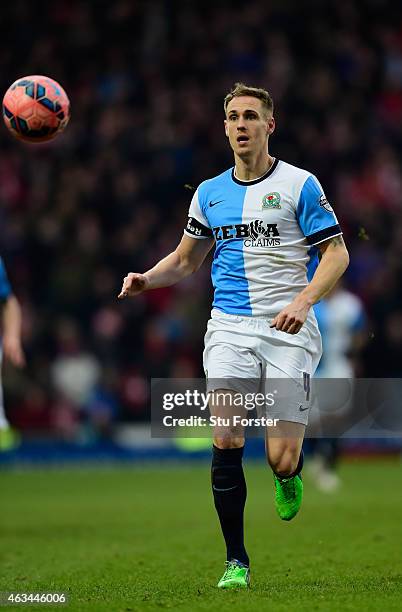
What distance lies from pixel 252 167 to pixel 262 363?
3.56ft

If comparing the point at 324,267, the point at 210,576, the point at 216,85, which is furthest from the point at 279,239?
the point at 216,85

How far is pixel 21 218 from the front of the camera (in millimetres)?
19141

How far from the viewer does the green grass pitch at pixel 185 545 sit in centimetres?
624

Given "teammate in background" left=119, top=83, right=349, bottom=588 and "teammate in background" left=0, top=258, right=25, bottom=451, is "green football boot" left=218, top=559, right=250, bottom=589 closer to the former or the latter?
"teammate in background" left=119, top=83, right=349, bottom=588

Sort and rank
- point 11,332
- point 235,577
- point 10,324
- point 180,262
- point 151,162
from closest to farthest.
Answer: point 235,577, point 180,262, point 11,332, point 10,324, point 151,162

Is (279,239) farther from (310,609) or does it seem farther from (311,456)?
(311,456)

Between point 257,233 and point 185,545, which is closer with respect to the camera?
point 257,233

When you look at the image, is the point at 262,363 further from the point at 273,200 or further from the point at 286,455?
the point at 273,200

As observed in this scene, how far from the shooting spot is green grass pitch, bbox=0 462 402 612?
6242 mm


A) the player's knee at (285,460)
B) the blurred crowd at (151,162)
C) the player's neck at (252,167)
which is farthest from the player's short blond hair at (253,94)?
the blurred crowd at (151,162)

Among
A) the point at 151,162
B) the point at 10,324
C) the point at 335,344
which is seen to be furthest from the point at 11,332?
the point at 151,162

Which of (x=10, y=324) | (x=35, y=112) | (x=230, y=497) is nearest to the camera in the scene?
(x=230, y=497)

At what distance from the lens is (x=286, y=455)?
671cm

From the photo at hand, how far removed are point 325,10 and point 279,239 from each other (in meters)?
16.2
